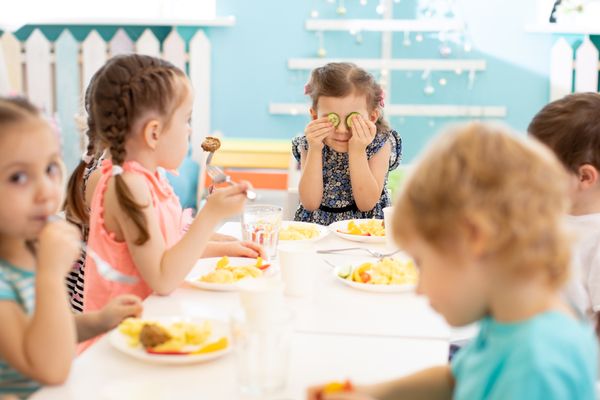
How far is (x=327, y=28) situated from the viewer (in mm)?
4742

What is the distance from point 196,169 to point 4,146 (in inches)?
135

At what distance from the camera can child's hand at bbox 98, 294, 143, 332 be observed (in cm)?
126

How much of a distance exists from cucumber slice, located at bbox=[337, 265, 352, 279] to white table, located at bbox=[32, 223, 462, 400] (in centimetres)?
2

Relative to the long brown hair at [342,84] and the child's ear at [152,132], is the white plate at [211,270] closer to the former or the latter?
the child's ear at [152,132]

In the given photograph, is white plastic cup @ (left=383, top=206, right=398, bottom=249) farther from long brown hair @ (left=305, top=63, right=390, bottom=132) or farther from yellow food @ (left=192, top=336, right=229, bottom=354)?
yellow food @ (left=192, top=336, right=229, bottom=354)

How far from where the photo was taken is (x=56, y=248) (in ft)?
3.30

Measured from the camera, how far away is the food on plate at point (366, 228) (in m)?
1.97

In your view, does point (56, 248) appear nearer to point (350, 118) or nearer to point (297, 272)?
point (297, 272)

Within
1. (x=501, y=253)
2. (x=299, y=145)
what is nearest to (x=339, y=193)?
(x=299, y=145)

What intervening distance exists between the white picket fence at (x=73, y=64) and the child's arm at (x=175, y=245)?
123 inches

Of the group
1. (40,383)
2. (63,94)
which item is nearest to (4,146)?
(40,383)

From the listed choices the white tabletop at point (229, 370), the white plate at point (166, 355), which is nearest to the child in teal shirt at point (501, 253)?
the white tabletop at point (229, 370)

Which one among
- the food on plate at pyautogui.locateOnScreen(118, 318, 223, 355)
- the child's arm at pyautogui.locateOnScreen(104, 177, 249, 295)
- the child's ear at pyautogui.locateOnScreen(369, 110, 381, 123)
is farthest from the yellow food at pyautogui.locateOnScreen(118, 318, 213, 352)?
the child's ear at pyautogui.locateOnScreen(369, 110, 381, 123)

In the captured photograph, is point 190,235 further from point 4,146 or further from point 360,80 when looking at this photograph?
point 360,80
